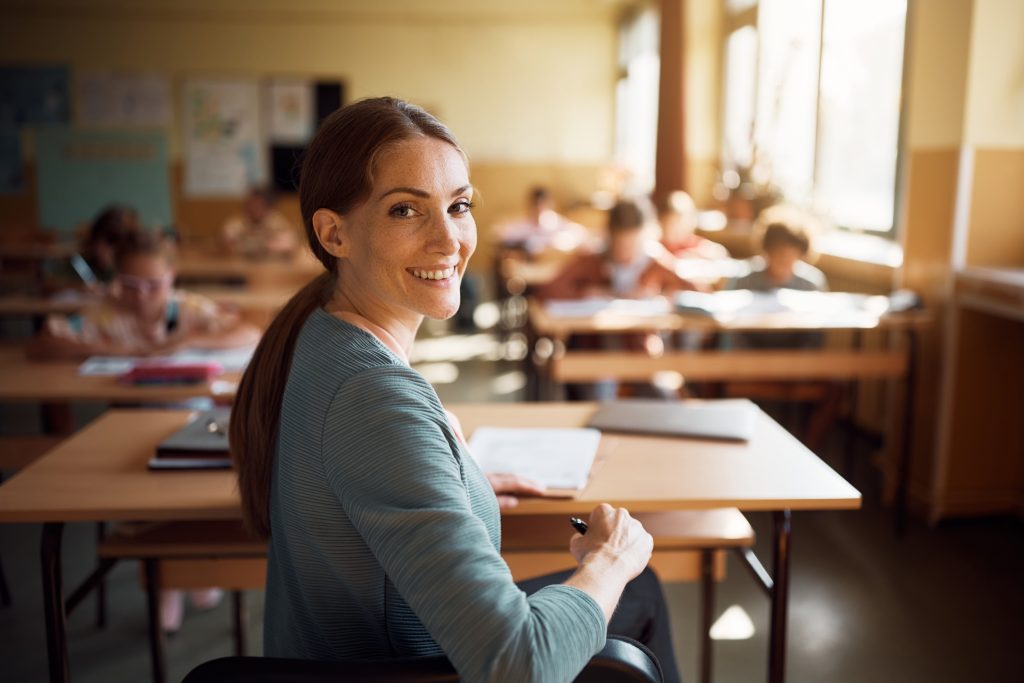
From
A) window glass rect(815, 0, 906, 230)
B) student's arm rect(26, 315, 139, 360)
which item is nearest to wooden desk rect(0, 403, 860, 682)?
student's arm rect(26, 315, 139, 360)

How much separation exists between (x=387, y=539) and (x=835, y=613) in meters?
2.06

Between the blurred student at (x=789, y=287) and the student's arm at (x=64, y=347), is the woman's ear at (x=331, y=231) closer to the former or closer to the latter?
the student's arm at (x=64, y=347)

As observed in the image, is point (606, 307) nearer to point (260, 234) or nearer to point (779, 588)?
point (779, 588)

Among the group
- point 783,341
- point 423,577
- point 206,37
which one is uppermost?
point 206,37

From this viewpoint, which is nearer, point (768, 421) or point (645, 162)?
point (768, 421)

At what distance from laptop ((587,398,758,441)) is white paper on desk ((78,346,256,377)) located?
3.51ft

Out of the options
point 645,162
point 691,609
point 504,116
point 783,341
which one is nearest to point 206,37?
point 504,116

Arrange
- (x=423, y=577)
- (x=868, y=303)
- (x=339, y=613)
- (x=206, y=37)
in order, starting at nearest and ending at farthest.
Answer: (x=423, y=577), (x=339, y=613), (x=868, y=303), (x=206, y=37)

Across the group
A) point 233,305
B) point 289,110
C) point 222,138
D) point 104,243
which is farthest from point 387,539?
point 222,138

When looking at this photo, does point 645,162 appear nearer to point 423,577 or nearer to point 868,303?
point 868,303

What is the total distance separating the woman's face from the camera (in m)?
1.08

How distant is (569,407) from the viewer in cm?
204

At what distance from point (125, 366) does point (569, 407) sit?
4.34ft

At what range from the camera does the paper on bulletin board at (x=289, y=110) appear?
34.7 ft
